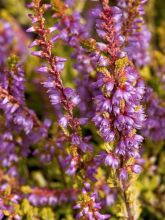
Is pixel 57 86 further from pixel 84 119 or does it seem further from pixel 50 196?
pixel 50 196

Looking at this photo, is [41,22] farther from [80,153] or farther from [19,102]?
[80,153]

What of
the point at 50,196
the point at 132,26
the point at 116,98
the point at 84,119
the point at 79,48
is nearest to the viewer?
the point at 116,98

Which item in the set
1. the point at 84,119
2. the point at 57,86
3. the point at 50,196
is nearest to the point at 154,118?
the point at 84,119

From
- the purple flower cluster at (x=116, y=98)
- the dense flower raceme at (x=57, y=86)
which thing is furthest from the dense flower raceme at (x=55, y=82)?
the purple flower cluster at (x=116, y=98)

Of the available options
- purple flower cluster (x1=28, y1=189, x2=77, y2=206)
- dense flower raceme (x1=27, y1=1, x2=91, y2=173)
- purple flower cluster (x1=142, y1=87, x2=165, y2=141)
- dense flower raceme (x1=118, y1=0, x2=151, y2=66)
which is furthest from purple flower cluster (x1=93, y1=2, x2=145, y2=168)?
purple flower cluster (x1=28, y1=189, x2=77, y2=206)

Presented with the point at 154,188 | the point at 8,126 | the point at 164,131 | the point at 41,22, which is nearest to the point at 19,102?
the point at 8,126

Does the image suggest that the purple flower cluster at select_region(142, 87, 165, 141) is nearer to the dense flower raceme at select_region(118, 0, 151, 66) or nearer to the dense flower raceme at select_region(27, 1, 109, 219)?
the dense flower raceme at select_region(118, 0, 151, 66)

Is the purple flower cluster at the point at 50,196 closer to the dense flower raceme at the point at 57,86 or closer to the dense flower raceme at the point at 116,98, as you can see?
the dense flower raceme at the point at 57,86

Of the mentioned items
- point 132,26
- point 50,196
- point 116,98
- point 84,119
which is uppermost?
point 132,26
